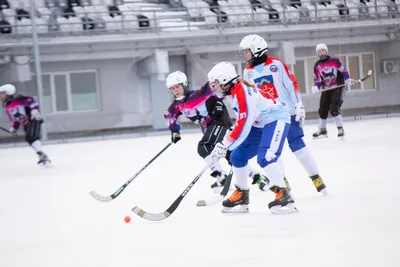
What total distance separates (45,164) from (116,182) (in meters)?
2.85

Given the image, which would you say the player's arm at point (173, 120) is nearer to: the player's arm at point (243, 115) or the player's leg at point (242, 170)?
the player's leg at point (242, 170)

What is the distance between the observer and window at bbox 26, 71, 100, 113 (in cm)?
2122

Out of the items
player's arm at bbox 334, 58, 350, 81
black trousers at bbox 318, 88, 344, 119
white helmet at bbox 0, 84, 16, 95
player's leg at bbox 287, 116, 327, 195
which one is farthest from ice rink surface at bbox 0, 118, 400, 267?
black trousers at bbox 318, 88, 344, 119

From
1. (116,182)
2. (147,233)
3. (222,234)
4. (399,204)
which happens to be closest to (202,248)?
(222,234)

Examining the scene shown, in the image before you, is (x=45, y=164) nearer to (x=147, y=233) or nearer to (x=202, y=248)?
(x=147, y=233)

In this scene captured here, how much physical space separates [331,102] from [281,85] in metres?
7.06

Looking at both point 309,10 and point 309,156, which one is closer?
point 309,156

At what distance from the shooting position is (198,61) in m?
21.6

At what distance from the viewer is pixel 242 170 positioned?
19.2ft

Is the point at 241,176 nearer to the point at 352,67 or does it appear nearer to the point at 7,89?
the point at 7,89

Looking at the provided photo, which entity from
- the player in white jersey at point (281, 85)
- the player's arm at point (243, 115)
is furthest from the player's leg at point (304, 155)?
the player's arm at point (243, 115)

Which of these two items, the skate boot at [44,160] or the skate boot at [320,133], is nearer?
the skate boot at [44,160]

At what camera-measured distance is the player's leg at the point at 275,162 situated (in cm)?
555

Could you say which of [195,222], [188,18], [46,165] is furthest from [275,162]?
[188,18]
